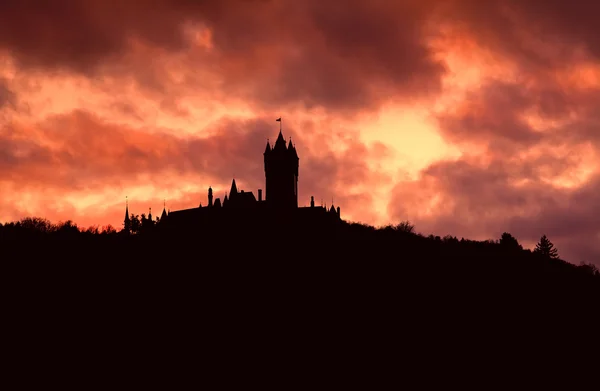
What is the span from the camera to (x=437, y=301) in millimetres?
56375

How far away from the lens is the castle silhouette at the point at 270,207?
87.3 metres

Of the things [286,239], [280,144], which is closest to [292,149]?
[280,144]

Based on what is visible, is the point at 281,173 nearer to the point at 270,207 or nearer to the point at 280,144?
the point at 280,144

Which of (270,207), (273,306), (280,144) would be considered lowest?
(273,306)

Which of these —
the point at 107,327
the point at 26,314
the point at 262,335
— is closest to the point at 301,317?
the point at 262,335

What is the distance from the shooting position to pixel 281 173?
116 m

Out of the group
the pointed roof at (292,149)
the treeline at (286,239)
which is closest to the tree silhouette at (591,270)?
the treeline at (286,239)

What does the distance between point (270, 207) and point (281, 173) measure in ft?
56.2

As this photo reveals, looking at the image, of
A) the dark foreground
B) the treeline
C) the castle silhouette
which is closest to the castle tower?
the castle silhouette

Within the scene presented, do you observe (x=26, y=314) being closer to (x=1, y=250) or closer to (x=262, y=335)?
(x=1, y=250)

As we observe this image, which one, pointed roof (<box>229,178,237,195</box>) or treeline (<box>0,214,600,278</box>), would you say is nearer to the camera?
treeline (<box>0,214,600,278</box>)

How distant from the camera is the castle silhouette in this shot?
87.3 meters

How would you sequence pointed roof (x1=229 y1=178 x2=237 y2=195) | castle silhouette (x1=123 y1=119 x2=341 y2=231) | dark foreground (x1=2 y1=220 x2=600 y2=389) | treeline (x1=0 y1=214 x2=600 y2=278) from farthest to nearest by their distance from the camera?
pointed roof (x1=229 y1=178 x2=237 y2=195), castle silhouette (x1=123 y1=119 x2=341 y2=231), treeline (x1=0 y1=214 x2=600 y2=278), dark foreground (x1=2 y1=220 x2=600 y2=389)

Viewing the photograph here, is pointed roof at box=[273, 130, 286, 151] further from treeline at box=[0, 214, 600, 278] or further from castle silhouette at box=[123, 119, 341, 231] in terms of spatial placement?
treeline at box=[0, 214, 600, 278]
